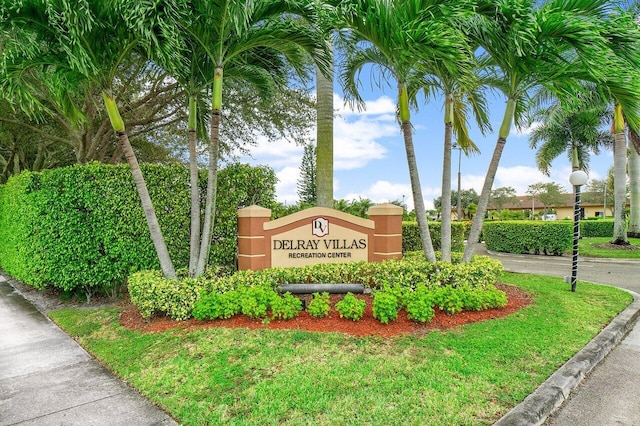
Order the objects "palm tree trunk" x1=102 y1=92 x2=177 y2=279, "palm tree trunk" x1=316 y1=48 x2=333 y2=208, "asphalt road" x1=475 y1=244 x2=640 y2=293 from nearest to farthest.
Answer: "palm tree trunk" x1=102 y1=92 x2=177 y2=279 → "palm tree trunk" x1=316 y1=48 x2=333 y2=208 → "asphalt road" x1=475 y1=244 x2=640 y2=293

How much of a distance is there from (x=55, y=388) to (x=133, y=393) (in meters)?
0.92

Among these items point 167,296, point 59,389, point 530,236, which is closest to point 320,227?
point 167,296

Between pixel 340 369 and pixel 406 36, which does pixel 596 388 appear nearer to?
pixel 340 369

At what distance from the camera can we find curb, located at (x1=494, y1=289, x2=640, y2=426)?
3.20 m

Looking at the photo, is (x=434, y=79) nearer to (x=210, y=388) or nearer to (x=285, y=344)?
(x=285, y=344)

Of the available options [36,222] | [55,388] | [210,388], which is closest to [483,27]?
[210,388]

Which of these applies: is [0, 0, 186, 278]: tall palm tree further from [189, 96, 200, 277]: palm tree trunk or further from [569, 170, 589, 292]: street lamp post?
[569, 170, 589, 292]: street lamp post

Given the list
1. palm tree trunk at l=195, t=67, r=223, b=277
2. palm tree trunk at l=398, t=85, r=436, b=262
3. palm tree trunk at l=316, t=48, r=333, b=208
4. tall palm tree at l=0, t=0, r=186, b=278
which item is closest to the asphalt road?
palm tree trunk at l=398, t=85, r=436, b=262

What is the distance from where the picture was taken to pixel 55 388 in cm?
398

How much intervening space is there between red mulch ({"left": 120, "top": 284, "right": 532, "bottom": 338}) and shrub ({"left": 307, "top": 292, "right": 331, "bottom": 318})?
0.08m

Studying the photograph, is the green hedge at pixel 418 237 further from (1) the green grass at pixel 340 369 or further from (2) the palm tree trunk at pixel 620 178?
(2) the palm tree trunk at pixel 620 178

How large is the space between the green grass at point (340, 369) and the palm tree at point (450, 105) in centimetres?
237

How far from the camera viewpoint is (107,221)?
7133 mm

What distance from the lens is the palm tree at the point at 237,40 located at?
5762 millimetres
